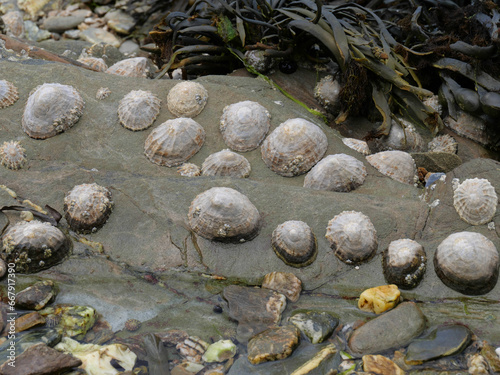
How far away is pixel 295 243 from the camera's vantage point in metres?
3.36

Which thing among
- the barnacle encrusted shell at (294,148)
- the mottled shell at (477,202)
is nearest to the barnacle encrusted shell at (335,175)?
the barnacle encrusted shell at (294,148)

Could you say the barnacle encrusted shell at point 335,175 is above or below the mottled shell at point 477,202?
below

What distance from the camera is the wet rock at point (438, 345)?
2.70 m

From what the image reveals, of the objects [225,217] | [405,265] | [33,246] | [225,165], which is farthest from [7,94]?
[405,265]

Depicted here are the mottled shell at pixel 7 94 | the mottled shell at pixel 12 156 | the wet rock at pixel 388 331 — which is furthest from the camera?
the mottled shell at pixel 7 94

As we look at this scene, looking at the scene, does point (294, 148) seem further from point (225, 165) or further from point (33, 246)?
point (33, 246)

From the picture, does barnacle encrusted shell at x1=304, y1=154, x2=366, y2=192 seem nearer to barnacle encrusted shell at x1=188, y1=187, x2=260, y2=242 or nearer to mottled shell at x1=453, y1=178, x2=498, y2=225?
barnacle encrusted shell at x1=188, y1=187, x2=260, y2=242

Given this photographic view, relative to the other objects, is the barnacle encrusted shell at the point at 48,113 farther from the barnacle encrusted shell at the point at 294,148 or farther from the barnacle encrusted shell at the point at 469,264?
the barnacle encrusted shell at the point at 469,264

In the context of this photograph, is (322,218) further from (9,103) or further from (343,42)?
(9,103)

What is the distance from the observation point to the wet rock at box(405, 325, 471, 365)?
270 centimetres

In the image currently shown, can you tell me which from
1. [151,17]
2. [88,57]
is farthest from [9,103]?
[151,17]

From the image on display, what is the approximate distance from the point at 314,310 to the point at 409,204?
121cm

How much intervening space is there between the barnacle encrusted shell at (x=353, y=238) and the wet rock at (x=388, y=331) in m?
0.51

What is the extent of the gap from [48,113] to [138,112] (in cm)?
78
